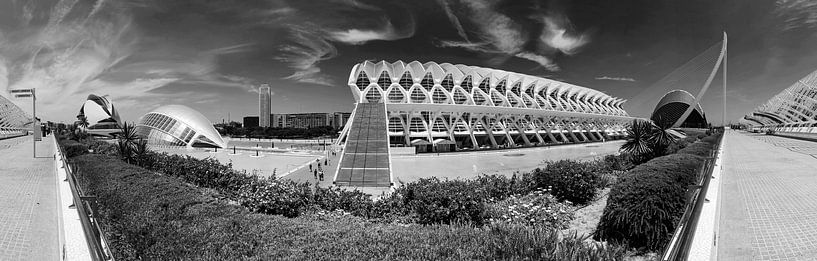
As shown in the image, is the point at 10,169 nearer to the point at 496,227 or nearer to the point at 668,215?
the point at 496,227

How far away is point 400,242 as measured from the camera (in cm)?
348

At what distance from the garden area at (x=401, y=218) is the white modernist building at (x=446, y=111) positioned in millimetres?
16173

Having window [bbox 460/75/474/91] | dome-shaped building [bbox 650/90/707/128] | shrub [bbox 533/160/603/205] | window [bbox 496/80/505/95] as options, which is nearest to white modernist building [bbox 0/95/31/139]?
window [bbox 460/75/474/91]

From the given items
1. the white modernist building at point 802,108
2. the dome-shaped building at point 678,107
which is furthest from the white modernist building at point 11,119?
the dome-shaped building at point 678,107

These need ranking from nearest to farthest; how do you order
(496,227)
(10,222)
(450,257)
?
1. (450,257)
2. (496,227)
3. (10,222)

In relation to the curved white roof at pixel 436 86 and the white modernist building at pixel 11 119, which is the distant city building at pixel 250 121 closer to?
the white modernist building at pixel 11 119

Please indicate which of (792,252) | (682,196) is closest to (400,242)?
(792,252)

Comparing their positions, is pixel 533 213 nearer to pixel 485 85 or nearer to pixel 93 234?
pixel 93 234

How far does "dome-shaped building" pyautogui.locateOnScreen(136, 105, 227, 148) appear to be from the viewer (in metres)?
37.4

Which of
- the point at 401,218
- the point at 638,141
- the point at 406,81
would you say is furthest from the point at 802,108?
the point at 401,218

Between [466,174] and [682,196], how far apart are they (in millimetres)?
13658

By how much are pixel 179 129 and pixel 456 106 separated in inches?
1193

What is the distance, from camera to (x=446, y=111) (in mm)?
39219

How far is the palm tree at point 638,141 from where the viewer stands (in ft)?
53.9
